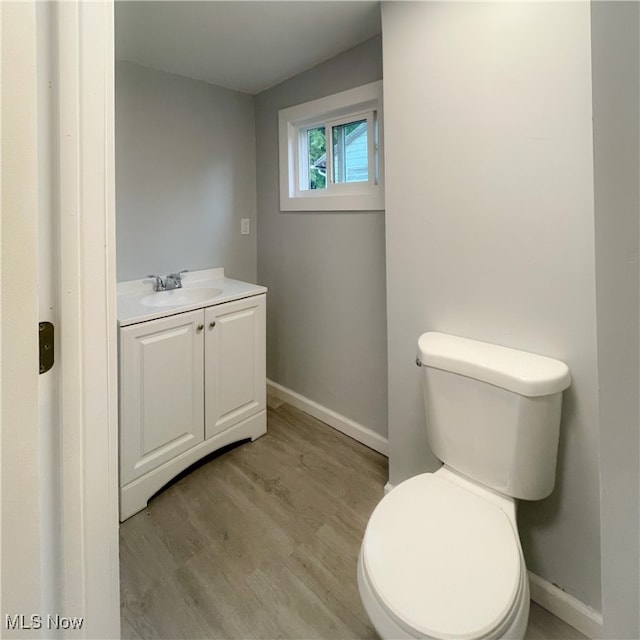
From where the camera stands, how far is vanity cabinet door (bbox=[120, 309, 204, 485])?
1.55 metres

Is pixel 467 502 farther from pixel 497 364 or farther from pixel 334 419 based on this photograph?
pixel 334 419

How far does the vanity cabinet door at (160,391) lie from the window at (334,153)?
100 cm

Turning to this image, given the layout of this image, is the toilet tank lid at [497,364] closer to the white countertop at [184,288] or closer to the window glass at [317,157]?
the white countertop at [184,288]

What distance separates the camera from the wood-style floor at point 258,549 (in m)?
1.17

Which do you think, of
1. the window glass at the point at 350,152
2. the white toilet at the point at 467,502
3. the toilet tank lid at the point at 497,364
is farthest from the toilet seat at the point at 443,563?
the window glass at the point at 350,152

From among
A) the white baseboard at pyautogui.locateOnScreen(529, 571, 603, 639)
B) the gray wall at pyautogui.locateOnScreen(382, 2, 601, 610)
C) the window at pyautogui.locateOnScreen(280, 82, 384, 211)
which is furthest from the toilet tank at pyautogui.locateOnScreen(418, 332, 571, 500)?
the window at pyautogui.locateOnScreen(280, 82, 384, 211)

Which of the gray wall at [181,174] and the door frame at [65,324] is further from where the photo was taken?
the gray wall at [181,174]

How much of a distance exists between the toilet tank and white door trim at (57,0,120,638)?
3.27 feet

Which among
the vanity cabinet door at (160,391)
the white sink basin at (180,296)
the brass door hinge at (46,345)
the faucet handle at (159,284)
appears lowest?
the vanity cabinet door at (160,391)

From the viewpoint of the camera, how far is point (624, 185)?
0.37m

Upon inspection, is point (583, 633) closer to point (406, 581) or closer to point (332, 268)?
point (406, 581)

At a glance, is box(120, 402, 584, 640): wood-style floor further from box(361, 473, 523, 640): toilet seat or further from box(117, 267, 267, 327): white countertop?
box(117, 267, 267, 327): white countertop

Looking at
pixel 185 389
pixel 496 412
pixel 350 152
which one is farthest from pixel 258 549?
pixel 350 152

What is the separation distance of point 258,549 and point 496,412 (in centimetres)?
104
